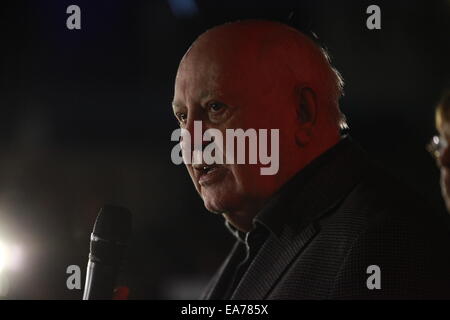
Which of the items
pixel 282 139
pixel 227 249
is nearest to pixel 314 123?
pixel 282 139

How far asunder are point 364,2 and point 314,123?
406 mm

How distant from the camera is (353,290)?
1.11 meters

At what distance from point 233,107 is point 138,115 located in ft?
5.69

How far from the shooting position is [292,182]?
4.58 ft

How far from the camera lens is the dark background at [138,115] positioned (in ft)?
6.31

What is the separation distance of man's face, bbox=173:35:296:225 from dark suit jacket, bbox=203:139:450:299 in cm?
10

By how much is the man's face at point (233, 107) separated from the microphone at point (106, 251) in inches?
9.6

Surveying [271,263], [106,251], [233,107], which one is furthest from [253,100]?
[106,251]

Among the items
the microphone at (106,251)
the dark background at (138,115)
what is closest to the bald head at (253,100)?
the dark background at (138,115)

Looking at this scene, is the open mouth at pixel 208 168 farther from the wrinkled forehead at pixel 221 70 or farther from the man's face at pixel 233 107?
the wrinkled forehead at pixel 221 70

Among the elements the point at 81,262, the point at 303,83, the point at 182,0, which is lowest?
the point at 81,262

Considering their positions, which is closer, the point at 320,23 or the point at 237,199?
the point at 237,199

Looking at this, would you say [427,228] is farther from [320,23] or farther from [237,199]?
[320,23]

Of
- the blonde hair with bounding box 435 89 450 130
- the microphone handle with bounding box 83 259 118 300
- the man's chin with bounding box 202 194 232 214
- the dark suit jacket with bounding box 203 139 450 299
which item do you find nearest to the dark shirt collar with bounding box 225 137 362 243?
the dark suit jacket with bounding box 203 139 450 299
